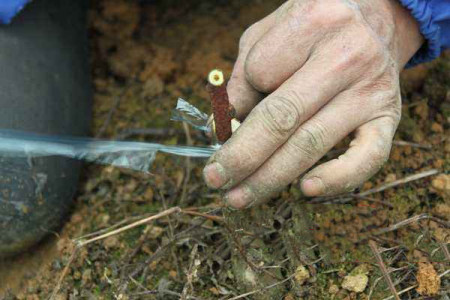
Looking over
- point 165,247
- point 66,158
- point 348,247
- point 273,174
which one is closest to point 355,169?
point 273,174

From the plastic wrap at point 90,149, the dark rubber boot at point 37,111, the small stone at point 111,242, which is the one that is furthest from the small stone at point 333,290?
the dark rubber boot at point 37,111

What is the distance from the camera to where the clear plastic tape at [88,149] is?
158 centimetres

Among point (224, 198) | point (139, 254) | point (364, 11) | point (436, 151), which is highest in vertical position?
point (364, 11)

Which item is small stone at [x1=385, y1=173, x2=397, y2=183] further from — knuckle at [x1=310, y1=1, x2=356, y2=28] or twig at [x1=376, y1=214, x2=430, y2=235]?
knuckle at [x1=310, y1=1, x2=356, y2=28]

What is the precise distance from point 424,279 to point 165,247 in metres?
0.69

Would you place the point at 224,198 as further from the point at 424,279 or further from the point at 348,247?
the point at 424,279

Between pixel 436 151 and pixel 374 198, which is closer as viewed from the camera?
pixel 374 198

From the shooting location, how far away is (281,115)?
4.11ft

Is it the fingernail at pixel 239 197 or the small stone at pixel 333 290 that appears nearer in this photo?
the fingernail at pixel 239 197

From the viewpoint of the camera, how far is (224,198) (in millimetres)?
1348

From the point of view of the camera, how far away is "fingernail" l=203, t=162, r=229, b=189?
49.5 inches

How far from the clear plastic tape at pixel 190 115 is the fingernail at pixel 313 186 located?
28 centimetres

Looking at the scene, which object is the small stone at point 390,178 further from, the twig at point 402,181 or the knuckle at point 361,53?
the knuckle at point 361,53

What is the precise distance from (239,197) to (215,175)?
95 mm
